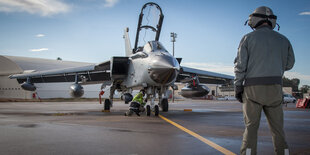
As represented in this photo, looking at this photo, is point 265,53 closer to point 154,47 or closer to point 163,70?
point 163,70

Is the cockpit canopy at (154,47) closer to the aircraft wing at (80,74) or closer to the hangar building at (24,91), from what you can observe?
the aircraft wing at (80,74)

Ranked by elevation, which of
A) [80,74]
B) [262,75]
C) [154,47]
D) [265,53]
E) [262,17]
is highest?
[154,47]

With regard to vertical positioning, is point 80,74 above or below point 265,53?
above

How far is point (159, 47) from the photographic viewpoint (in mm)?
11227

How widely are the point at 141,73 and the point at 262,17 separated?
8068 millimetres

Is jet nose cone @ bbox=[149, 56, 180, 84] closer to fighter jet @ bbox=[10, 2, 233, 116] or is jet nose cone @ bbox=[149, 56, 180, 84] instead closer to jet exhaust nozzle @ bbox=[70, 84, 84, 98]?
fighter jet @ bbox=[10, 2, 233, 116]

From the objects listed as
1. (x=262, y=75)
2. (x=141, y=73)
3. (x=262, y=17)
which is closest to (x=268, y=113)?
(x=262, y=75)

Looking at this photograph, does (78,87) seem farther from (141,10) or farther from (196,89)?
(196,89)

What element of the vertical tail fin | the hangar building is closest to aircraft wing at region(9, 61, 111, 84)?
the vertical tail fin

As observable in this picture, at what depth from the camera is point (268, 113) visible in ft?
10.4

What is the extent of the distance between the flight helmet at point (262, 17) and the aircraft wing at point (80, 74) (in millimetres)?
11449

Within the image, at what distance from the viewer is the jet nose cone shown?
9.59m

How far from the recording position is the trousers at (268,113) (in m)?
3.08

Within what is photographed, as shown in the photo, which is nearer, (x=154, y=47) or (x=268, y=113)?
(x=268, y=113)
